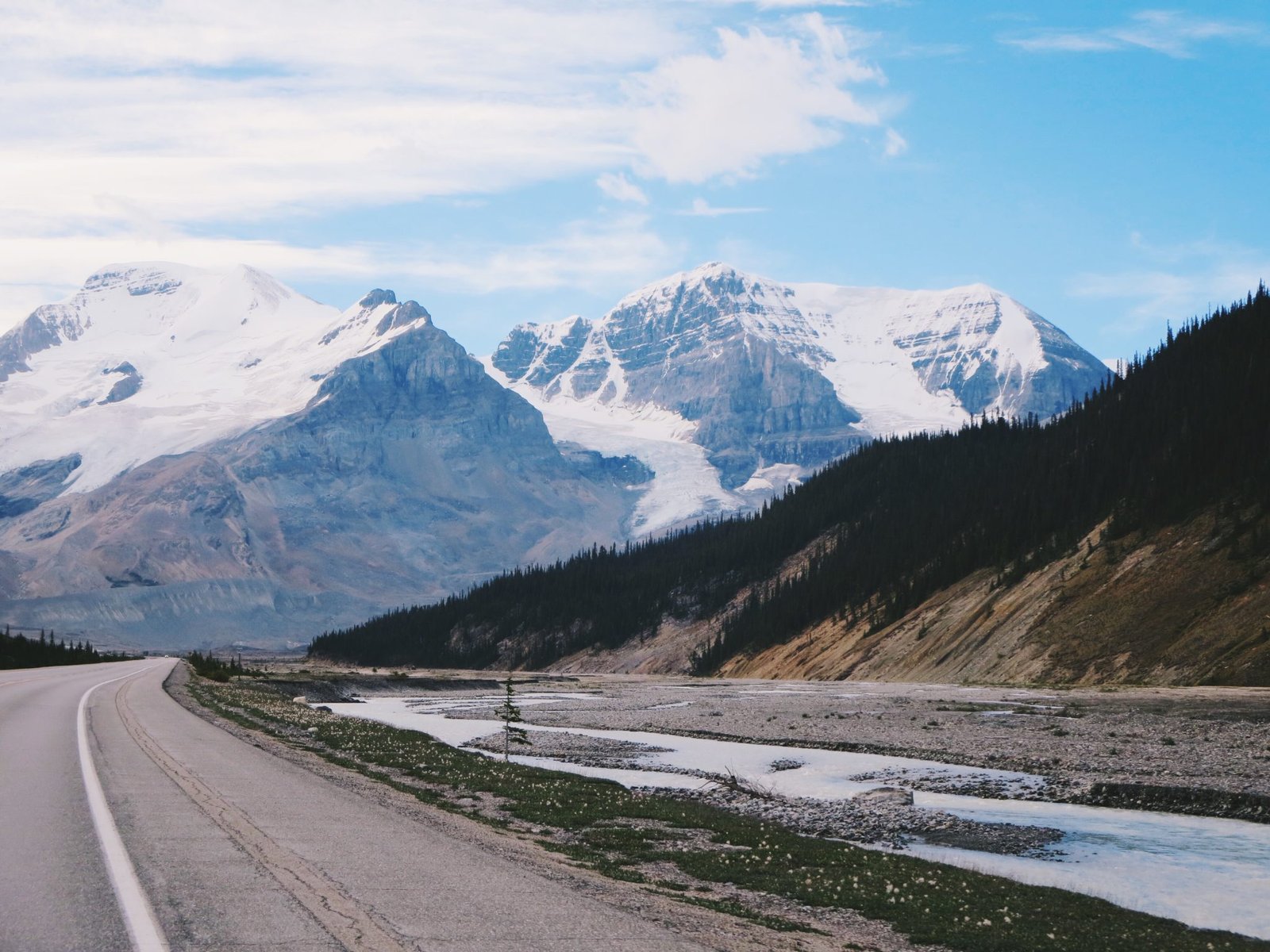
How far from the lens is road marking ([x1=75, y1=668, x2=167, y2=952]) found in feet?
46.8

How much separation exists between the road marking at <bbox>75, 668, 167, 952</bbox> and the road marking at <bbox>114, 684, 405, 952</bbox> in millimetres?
1839

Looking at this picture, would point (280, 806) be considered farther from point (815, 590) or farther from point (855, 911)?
point (815, 590)

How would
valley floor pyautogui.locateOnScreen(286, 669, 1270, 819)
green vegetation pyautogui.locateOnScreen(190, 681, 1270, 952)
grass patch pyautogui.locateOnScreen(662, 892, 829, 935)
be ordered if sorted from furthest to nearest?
1. valley floor pyautogui.locateOnScreen(286, 669, 1270, 819)
2. green vegetation pyautogui.locateOnScreen(190, 681, 1270, 952)
3. grass patch pyautogui.locateOnScreen(662, 892, 829, 935)

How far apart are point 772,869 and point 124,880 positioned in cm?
1186

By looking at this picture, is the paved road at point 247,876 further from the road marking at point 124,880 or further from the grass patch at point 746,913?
the grass patch at point 746,913

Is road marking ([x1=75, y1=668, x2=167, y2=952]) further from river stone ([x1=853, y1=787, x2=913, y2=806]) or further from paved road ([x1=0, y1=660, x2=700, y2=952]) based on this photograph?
river stone ([x1=853, y1=787, x2=913, y2=806])

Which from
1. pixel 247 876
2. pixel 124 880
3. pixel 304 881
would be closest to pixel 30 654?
pixel 124 880

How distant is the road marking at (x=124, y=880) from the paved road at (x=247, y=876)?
46 millimetres

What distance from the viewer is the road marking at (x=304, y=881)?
14.7 m

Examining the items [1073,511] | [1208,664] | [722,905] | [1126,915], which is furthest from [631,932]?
[1073,511]

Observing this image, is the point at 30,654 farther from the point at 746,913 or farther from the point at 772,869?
the point at 746,913

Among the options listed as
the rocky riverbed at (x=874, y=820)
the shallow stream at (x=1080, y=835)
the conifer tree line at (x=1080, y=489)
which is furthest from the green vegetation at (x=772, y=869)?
the conifer tree line at (x=1080, y=489)

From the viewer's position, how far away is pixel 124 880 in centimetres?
1717

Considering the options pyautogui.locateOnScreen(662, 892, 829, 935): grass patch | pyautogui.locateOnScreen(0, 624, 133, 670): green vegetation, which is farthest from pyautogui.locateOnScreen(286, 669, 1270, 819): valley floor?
pyautogui.locateOnScreen(0, 624, 133, 670): green vegetation
